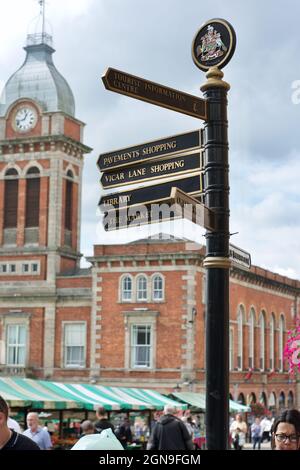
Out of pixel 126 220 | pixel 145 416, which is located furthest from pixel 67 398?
pixel 126 220

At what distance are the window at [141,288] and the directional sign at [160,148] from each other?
3847 cm

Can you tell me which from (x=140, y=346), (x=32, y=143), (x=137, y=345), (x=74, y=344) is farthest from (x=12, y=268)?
(x=140, y=346)

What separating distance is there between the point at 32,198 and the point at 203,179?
4390cm

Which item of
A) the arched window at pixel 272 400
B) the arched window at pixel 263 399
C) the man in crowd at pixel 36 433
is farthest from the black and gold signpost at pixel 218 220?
the arched window at pixel 272 400

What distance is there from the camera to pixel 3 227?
1955 inches

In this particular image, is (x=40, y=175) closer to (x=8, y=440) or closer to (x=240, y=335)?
→ (x=240, y=335)

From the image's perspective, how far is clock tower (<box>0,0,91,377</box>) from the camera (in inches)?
1857

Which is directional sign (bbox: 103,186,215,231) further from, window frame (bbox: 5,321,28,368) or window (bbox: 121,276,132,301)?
window frame (bbox: 5,321,28,368)

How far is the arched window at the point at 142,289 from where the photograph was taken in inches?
1761

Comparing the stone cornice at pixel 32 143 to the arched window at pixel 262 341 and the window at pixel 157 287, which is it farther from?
the arched window at pixel 262 341

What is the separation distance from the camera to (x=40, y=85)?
166 feet

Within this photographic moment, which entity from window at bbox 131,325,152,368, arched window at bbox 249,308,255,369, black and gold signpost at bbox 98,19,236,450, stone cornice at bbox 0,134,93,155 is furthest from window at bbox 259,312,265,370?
black and gold signpost at bbox 98,19,236,450

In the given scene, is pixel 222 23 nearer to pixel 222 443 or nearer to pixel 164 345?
pixel 222 443

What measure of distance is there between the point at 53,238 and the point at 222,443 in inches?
1686
